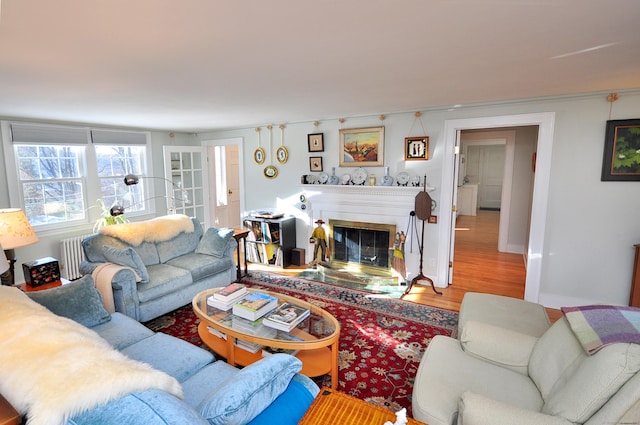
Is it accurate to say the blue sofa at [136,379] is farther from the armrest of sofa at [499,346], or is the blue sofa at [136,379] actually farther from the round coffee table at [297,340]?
the armrest of sofa at [499,346]

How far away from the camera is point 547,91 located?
2.88 meters

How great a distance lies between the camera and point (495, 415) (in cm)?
122

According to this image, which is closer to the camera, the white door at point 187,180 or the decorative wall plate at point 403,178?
the decorative wall plate at point 403,178

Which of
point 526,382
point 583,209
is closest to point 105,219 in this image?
point 526,382

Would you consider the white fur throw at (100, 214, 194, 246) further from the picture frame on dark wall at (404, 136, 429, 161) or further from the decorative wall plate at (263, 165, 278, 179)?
the picture frame on dark wall at (404, 136, 429, 161)

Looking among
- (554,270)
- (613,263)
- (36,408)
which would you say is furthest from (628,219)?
(36,408)

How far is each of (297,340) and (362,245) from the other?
2.46m

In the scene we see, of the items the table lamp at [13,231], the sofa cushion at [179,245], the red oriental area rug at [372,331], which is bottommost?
the red oriental area rug at [372,331]

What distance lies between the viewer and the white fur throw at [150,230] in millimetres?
3318

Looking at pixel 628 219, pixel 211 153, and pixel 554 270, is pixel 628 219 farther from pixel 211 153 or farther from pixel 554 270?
pixel 211 153

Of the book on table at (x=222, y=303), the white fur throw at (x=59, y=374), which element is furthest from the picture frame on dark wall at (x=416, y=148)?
the white fur throw at (x=59, y=374)

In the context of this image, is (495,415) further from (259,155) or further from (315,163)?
(259,155)

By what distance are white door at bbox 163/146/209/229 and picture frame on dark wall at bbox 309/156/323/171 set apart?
221 centimetres

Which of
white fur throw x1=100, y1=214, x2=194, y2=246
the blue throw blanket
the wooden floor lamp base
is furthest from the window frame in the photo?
the blue throw blanket
